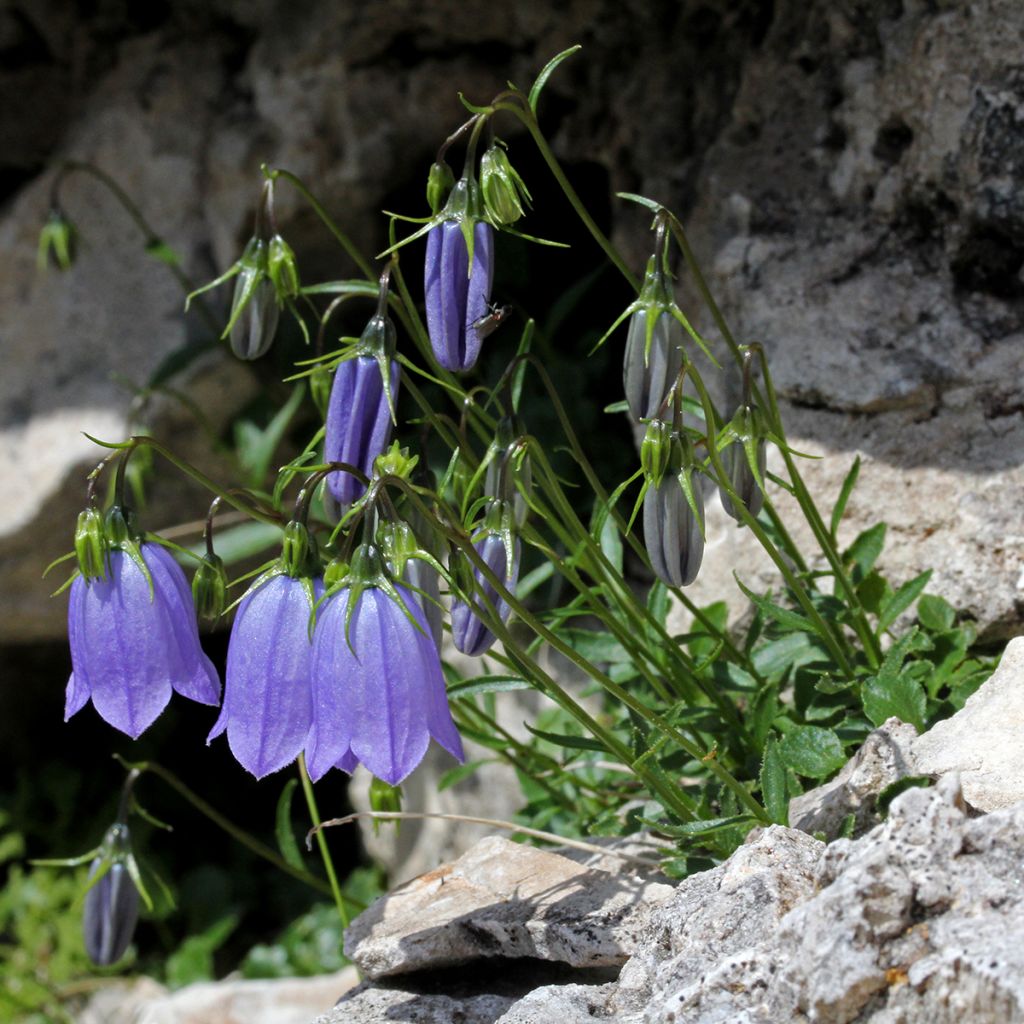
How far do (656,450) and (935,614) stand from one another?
972 millimetres

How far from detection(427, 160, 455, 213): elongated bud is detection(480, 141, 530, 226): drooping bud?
0.23 ft

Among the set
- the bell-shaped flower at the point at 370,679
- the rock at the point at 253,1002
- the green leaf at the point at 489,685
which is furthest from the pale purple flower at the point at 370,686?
the rock at the point at 253,1002

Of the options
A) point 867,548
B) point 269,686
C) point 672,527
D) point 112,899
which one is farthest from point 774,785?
point 112,899

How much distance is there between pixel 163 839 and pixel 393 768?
3.67 meters

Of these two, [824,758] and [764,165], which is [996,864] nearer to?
[824,758]

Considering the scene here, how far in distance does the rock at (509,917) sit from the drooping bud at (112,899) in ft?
2.45

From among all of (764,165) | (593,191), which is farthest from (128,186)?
(764,165)

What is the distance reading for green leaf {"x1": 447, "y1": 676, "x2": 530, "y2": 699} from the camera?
9.08 ft

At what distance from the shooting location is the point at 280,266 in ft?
9.13

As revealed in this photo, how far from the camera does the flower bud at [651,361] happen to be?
2422 millimetres

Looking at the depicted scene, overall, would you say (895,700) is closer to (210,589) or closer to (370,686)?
(370,686)

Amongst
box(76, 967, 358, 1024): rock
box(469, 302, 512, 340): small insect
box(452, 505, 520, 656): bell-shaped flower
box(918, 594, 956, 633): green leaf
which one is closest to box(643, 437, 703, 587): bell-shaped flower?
box(452, 505, 520, 656): bell-shaped flower

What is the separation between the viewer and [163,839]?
17.8 feet

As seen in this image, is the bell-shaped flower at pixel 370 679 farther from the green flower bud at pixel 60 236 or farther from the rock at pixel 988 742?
the green flower bud at pixel 60 236
